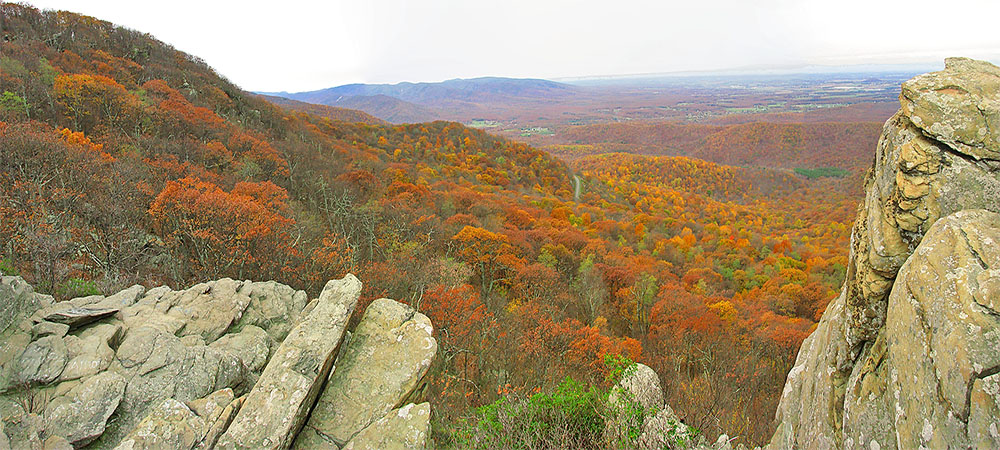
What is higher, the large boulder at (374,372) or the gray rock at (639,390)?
the large boulder at (374,372)

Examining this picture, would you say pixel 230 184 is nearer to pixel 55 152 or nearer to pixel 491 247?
pixel 55 152

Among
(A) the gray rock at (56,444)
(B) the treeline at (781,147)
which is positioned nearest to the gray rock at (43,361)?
(A) the gray rock at (56,444)

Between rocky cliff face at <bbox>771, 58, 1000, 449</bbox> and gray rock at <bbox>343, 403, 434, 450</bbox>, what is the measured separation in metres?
5.99

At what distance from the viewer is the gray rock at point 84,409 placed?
239 inches

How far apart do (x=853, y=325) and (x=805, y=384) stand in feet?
5.93

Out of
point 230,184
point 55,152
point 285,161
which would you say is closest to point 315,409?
point 55,152

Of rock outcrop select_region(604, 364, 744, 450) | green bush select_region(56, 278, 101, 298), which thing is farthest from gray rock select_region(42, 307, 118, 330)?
rock outcrop select_region(604, 364, 744, 450)

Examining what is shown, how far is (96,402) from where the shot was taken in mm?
6402

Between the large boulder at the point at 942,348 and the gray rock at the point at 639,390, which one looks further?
the gray rock at the point at 639,390

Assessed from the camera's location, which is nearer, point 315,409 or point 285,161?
point 315,409

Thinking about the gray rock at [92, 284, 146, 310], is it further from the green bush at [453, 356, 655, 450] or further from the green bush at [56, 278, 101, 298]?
the green bush at [453, 356, 655, 450]

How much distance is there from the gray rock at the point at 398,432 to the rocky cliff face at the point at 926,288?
5993 millimetres

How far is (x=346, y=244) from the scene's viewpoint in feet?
67.5

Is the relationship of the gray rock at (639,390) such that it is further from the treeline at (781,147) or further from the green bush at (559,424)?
the treeline at (781,147)
